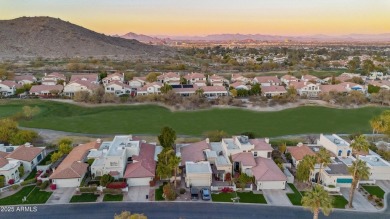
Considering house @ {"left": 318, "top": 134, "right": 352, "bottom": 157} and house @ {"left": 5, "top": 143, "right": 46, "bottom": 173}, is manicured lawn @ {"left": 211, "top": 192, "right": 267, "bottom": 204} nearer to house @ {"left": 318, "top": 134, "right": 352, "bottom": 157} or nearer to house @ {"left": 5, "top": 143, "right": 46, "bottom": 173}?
house @ {"left": 318, "top": 134, "right": 352, "bottom": 157}

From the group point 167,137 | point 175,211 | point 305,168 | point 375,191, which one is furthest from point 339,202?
point 167,137

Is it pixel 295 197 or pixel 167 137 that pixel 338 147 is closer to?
pixel 295 197

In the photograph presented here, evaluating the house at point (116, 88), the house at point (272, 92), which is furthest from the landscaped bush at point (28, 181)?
the house at point (272, 92)

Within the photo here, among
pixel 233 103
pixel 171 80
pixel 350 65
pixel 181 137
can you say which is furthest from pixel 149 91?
pixel 350 65

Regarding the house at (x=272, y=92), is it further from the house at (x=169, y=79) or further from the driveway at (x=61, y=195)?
the driveway at (x=61, y=195)

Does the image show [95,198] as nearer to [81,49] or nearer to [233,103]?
[233,103]
